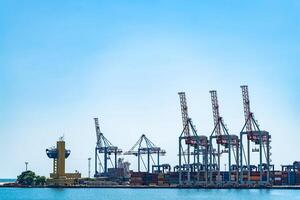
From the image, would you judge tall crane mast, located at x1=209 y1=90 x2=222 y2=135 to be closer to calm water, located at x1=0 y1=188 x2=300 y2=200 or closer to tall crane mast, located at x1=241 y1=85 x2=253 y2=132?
tall crane mast, located at x1=241 y1=85 x2=253 y2=132

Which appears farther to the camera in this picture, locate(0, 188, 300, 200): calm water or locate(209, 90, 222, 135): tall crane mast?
locate(209, 90, 222, 135): tall crane mast

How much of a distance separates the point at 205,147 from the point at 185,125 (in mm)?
9758

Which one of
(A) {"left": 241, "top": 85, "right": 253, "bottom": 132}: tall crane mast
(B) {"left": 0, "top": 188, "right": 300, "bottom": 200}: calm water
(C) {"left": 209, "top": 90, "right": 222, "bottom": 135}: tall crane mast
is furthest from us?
(C) {"left": 209, "top": 90, "right": 222, "bottom": 135}: tall crane mast

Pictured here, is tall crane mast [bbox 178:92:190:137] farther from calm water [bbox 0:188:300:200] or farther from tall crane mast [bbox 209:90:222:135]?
calm water [bbox 0:188:300:200]

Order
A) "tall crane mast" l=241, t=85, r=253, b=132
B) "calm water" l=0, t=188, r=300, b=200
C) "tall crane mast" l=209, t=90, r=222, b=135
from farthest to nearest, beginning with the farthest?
1. "tall crane mast" l=209, t=90, r=222, b=135
2. "tall crane mast" l=241, t=85, r=253, b=132
3. "calm water" l=0, t=188, r=300, b=200

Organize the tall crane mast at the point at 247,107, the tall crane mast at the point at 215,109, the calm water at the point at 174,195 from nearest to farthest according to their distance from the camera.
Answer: the calm water at the point at 174,195, the tall crane mast at the point at 247,107, the tall crane mast at the point at 215,109

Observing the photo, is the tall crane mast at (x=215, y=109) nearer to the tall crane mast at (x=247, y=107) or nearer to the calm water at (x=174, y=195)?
the tall crane mast at (x=247, y=107)

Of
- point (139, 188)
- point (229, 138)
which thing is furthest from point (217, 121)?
point (139, 188)

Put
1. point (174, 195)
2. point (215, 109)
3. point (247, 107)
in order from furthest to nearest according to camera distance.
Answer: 1. point (215, 109)
2. point (247, 107)
3. point (174, 195)

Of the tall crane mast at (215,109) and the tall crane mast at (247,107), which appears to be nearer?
the tall crane mast at (247,107)

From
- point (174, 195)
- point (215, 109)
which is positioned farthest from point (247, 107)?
point (174, 195)

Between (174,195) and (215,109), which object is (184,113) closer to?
(215,109)

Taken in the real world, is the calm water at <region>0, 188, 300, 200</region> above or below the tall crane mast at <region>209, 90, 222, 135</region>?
below

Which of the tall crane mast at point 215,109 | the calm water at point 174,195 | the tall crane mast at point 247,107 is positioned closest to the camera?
the calm water at point 174,195
